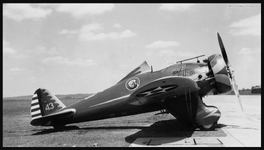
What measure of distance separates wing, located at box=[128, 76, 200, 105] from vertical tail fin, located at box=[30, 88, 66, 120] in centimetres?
409

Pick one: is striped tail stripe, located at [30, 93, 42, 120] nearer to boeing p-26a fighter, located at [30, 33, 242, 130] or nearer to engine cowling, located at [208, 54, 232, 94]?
boeing p-26a fighter, located at [30, 33, 242, 130]

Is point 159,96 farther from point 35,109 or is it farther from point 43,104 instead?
point 35,109

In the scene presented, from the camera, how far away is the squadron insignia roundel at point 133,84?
983 centimetres

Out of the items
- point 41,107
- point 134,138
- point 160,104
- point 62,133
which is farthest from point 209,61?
point 41,107

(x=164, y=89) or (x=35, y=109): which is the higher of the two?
(x=164, y=89)

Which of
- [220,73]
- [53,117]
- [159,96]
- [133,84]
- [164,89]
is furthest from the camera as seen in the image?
[53,117]

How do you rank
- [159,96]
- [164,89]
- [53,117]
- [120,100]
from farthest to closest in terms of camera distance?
[53,117], [120,100], [159,96], [164,89]

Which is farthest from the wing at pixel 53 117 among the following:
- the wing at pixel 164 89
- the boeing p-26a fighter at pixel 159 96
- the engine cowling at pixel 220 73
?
the engine cowling at pixel 220 73

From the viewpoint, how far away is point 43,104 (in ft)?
34.8

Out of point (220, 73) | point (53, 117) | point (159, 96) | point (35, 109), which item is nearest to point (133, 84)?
point (159, 96)

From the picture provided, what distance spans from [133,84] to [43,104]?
4228mm

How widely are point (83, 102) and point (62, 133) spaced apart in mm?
1572

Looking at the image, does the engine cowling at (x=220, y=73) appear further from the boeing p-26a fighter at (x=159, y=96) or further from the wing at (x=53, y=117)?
the wing at (x=53, y=117)

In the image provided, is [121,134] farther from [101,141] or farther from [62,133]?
[62,133]
